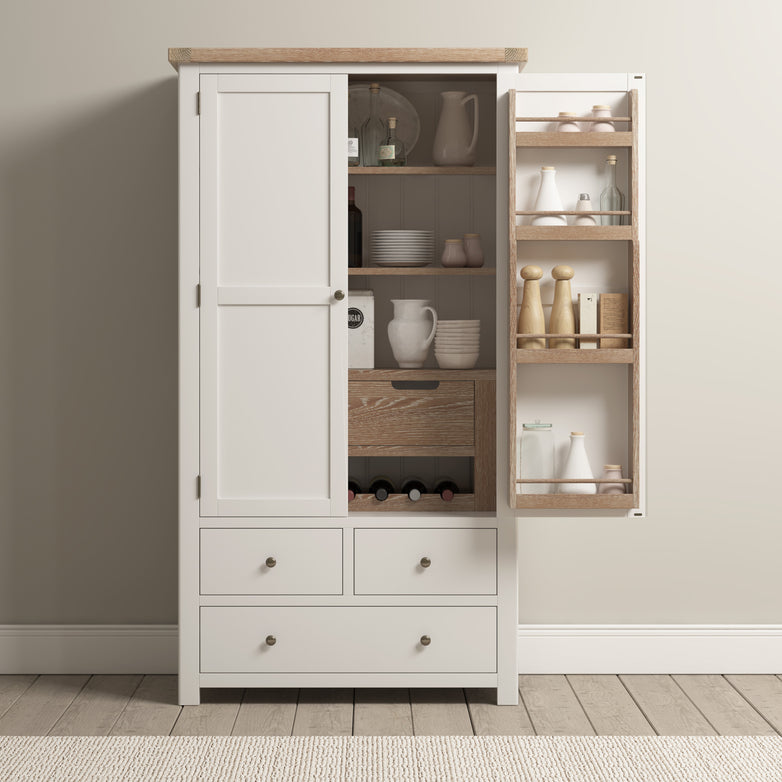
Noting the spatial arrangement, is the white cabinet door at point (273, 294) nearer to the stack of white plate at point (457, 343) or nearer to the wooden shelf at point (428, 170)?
the wooden shelf at point (428, 170)

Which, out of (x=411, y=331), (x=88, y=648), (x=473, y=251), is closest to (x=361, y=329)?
(x=411, y=331)

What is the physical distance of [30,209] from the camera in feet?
9.73

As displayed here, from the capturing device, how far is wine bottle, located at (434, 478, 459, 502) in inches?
108

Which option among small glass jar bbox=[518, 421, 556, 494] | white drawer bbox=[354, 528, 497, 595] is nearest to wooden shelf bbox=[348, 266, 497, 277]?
small glass jar bbox=[518, 421, 556, 494]

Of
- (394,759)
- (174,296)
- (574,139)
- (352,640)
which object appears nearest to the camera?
(394,759)

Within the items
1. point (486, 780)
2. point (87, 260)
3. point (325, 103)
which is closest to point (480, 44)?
point (325, 103)

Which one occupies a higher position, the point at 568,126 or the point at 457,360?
the point at 568,126

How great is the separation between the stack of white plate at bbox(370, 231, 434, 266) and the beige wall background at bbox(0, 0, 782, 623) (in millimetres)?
661

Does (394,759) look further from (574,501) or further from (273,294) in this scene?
(273,294)

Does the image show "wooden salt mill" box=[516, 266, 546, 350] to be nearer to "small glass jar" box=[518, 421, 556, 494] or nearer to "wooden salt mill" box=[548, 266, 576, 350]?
"wooden salt mill" box=[548, 266, 576, 350]

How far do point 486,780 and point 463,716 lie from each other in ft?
1.28

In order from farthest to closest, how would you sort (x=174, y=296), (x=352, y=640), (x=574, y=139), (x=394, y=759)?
1. (x=174, y=296)
2. (x=352, y=640)
3. (x=574, y=139)
4. (x=394, y=759)

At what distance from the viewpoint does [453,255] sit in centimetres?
276

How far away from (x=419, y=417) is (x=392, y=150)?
810 mm
